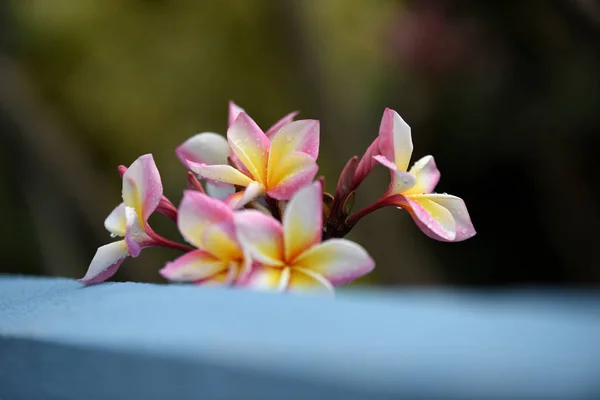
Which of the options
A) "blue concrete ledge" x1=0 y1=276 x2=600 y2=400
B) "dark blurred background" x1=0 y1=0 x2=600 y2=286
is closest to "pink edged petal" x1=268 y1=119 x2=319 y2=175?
"blue concrete ledge" x1=0 y1=276 x2=600 y2=400

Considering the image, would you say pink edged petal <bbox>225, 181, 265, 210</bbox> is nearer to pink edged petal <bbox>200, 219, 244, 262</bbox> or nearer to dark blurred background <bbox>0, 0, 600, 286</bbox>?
pink edged petal <bbox>200, 219, 244, 262</bbox>

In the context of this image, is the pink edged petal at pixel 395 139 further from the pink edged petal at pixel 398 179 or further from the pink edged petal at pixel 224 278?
the pink edged petal at pixel 224 278

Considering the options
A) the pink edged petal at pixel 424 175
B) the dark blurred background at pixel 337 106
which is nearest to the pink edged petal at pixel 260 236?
the pink edged petal at pixel 424 175

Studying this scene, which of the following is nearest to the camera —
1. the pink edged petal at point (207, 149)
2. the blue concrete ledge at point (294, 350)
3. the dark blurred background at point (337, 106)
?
the blue concrete ledge at point (294, 350)

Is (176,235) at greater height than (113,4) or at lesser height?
lesser

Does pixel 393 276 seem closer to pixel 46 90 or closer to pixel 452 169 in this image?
pixel 452 169

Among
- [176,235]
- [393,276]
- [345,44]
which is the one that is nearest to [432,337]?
[393,276]

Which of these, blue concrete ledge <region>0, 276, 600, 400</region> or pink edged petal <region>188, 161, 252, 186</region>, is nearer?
blue concrete ledge <region>0, 276, 600, 400</region>
